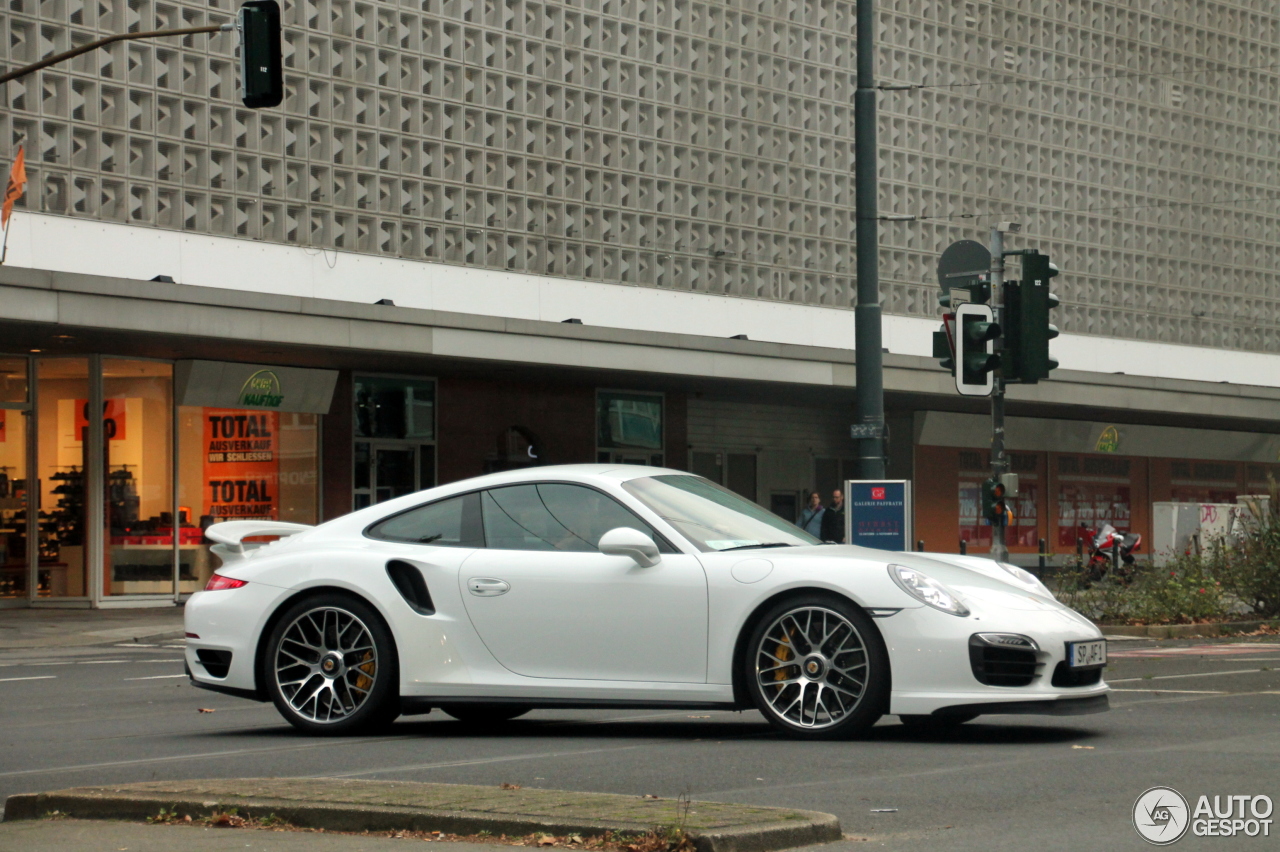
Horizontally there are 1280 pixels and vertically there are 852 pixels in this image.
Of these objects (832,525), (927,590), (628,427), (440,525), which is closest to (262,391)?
(628,427)

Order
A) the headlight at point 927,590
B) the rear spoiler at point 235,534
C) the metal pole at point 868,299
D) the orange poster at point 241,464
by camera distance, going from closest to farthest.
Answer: the headlight at point 927,590 < the rear spoiler at point 235,534 < the metal pole at point 868,299 < the orange poster at point 241,464

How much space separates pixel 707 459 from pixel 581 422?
4017mm

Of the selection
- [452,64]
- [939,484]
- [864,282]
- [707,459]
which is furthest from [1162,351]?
[864,282]

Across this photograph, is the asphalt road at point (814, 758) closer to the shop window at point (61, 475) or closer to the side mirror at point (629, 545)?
the side mirror at point (629, 545)

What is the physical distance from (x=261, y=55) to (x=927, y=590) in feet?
28.4

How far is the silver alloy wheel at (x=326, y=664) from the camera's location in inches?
348

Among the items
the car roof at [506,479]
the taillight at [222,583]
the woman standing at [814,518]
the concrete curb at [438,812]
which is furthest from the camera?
the woman standing at [814,518]

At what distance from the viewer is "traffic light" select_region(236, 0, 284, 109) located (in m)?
14.6

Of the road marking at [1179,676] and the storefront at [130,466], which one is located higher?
the storefront at [130,466]

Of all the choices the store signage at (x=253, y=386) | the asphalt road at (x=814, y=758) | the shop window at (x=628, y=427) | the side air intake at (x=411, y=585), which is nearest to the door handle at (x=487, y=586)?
the side air intake at (x=411, y=585)

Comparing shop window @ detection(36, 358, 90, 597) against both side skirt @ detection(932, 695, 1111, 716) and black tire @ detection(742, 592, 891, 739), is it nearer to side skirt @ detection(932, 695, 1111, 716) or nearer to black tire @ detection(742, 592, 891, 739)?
black tire @ detection(742, 592, 891, 739)

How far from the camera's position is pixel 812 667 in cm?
816

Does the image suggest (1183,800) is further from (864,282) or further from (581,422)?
(581,422)

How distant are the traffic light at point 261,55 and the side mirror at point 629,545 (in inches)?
294
